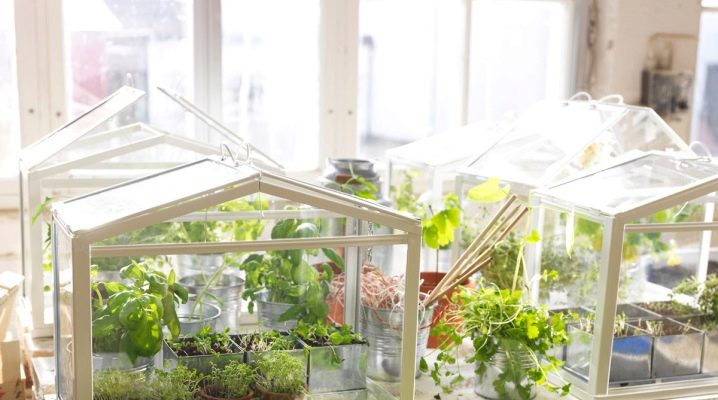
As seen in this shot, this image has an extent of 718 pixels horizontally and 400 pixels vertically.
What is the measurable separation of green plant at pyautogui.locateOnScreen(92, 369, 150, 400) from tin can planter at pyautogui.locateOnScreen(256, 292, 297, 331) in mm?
427

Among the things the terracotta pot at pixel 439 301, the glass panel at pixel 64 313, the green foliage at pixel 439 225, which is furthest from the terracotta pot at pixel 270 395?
the green foliage at pixel 439 225

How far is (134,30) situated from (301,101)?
0.91m

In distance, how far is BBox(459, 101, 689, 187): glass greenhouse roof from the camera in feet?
10.5

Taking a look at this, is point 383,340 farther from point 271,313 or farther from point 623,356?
point 623,356

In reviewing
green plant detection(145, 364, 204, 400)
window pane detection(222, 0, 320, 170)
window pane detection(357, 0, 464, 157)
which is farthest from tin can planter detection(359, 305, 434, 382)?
window pane detection(357, 0, 464, 157)

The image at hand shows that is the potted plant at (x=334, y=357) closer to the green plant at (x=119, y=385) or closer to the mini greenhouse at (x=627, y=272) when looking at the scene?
the green plant at (x=119, y=385)

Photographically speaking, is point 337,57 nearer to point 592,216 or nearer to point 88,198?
point 592,216

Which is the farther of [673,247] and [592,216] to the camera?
[673,247]

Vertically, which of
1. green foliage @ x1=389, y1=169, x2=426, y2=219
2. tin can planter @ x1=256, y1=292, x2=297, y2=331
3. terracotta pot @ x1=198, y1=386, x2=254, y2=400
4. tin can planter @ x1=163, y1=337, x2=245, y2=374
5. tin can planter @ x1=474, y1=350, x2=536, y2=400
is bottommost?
tin can planter @ x1=474, y1=350, x2=536, y2=400

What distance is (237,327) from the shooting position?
2.40m

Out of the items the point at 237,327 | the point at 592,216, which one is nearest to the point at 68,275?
the point at 237,327

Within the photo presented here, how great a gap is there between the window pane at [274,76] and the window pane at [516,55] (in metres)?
0.93

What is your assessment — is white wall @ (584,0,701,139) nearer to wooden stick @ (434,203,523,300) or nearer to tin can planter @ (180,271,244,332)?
wooden stick @ (434,203,523,300)

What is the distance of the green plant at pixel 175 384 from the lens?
208 centimetres
